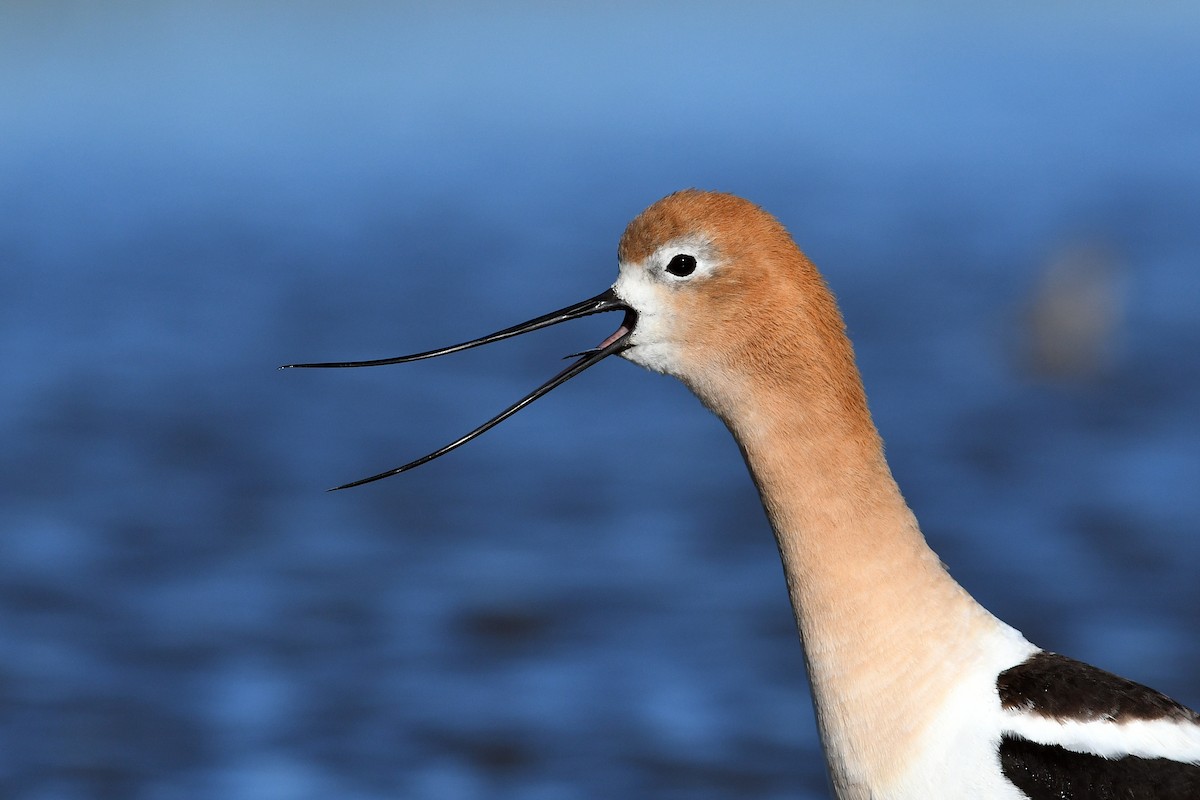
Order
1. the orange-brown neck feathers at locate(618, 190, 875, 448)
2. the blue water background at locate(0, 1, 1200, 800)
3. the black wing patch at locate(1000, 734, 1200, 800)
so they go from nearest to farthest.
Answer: the black wing patch at locate(1000, 734, 1200, 800), the orange-brown neck feathers at locate(618, 190, 875, 448), the blue water background at locate(0, 1, 1200, 800)

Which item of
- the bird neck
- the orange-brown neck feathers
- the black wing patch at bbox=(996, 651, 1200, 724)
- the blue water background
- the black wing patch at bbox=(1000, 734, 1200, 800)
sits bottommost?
the black wing patch at bbox=(1000, 734, 1200, 800)

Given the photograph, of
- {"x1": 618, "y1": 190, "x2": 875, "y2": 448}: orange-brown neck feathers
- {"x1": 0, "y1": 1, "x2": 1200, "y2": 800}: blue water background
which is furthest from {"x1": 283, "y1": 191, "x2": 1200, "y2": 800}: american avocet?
{"x1": 0, "y1": 1, "x2": 1200, "y2": 800}: blue water background

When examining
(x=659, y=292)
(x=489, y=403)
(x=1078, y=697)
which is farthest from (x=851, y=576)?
(x=489, y=403)

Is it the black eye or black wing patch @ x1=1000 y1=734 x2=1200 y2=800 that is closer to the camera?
black wing patch @ x1=1000 y1=734 x2=1200 y2=800

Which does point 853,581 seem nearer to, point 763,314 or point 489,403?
point 763,314

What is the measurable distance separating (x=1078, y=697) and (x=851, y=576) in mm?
541

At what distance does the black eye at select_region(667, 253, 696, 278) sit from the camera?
13.8 ft

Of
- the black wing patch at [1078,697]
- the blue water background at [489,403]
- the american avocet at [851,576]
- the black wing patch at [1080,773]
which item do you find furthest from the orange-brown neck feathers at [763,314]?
the blue water background at [489,403]

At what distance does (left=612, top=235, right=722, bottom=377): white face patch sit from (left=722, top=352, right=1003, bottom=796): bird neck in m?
0.21

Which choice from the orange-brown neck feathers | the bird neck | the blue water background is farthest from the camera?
the blue water background

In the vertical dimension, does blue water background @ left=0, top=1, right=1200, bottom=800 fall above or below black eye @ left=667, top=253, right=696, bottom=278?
above

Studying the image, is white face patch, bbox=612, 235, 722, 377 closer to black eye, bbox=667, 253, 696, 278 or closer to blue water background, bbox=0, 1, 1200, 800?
black eye, bbox=667, 253, 696, 278

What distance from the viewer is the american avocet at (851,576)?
3.88 m

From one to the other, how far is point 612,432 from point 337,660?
385 cm
